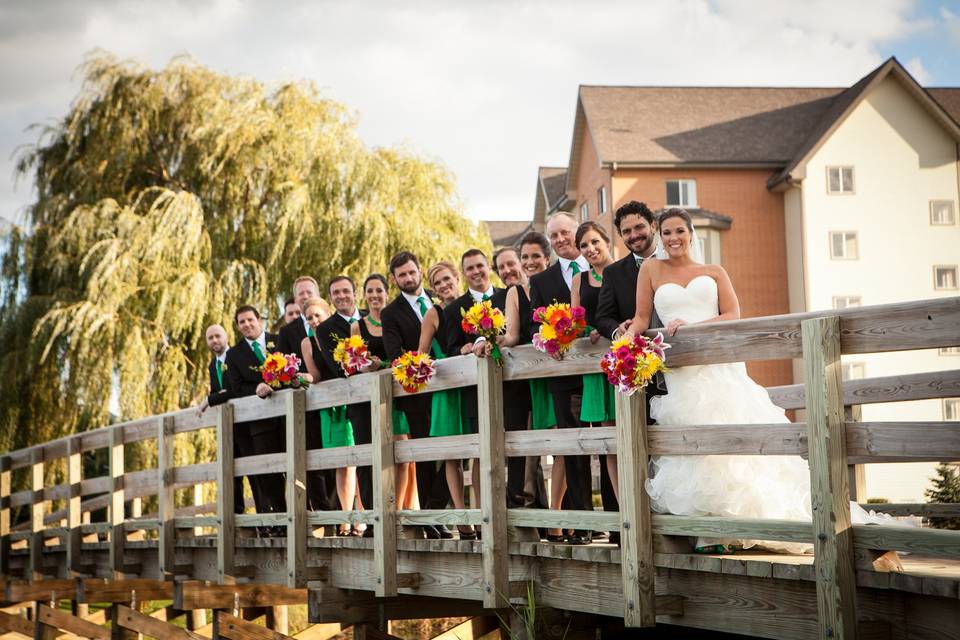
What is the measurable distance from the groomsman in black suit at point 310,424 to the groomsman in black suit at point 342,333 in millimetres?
331

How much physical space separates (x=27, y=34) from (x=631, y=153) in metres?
15.7

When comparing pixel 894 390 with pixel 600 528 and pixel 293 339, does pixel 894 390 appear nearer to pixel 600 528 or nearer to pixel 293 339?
pixel 600 528

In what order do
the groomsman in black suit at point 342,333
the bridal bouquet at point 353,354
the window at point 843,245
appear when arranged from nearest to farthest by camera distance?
1. the bridal bouquet at point 353,354
2. the groomsman in black suit at point 342,333
3. the window at point 843,245

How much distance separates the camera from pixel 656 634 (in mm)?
7176

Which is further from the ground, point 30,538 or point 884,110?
point 884,110

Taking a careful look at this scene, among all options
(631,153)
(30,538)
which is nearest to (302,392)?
(30,538)

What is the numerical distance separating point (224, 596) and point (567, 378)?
3.99m

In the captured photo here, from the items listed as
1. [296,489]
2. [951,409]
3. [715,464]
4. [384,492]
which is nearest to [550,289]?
[715,464]

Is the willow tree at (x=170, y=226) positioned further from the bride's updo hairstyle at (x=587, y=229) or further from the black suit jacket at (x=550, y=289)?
the bride's updo hairstyle at (x=587, y=229)

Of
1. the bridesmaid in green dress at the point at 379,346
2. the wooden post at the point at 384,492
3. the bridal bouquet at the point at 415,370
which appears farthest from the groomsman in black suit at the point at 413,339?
the bridal bouquet at the point at 415,370

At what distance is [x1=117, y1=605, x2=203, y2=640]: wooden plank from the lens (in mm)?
9281

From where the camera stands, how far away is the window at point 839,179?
104ft

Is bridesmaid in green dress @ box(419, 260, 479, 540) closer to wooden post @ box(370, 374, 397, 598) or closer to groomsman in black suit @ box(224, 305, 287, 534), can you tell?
wooden post @ box(370, 374, 397, 598)

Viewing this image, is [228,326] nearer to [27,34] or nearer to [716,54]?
[27,34]
